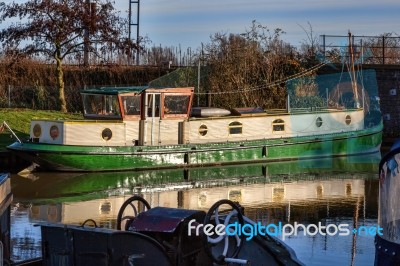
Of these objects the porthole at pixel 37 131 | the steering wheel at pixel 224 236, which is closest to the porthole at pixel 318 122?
the porthole at pixel 37 131

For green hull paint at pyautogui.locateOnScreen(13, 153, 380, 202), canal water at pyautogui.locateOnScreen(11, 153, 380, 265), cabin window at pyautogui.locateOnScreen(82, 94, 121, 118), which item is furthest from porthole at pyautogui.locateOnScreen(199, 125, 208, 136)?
cabin window at pyautogui.locateOnScreen(82, 94, 121, 118)

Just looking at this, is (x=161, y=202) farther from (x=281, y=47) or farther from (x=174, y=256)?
(x=281, y=47)

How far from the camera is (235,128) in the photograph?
2639 centimetres

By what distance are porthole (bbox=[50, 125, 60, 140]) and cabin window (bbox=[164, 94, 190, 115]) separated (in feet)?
10.6

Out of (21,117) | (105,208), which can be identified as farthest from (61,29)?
(105,208)

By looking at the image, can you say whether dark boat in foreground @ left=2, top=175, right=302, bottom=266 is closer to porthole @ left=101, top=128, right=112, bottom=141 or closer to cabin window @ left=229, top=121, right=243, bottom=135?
porthole @ left=101, top=128, right=112, bottom=141

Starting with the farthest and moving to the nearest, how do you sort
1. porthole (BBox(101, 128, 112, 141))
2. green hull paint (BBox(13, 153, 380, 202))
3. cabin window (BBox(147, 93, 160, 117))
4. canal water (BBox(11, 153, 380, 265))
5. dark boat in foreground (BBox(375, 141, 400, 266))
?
cabin window (BBox(147, 93, 160, 117)), porthole (BBox(101, 128, 112, 141)), green hull paint (BBox(13, 153, 380, 202)), canal water (BBox(11, 153, 380, 265)), dark boat in foreground (BBox(375, 141, 400, 266))

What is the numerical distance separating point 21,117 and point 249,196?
1268 centimetres

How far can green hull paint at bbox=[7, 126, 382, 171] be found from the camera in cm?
2328

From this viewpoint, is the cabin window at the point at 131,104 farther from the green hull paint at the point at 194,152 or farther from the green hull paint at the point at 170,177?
the green hull paint at the point at 170,177

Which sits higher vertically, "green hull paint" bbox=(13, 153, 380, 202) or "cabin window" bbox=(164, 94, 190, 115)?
"cabin window" bbox=(164, 94, 190, 115)

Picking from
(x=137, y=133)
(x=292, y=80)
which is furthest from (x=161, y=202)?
(x=292, y=80)

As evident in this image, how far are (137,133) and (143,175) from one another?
1.58m

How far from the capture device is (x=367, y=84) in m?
33.2
